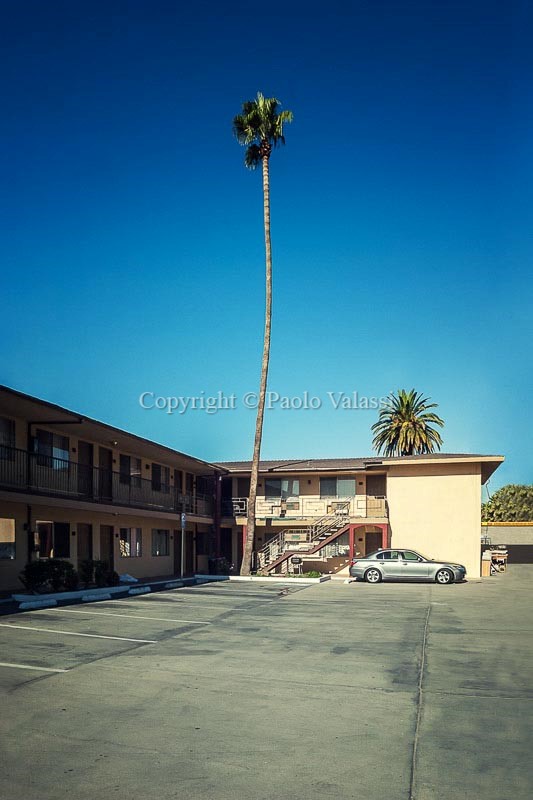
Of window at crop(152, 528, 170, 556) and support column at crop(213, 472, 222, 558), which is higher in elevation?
support column at crop(213, 472, 222, 558)

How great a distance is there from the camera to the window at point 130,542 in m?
31.8

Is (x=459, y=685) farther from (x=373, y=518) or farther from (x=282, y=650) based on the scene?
(x=373, y=518)

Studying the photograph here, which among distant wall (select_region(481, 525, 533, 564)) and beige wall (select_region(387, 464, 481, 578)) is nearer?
beige wall (select_region(387, 464, 481, 578))

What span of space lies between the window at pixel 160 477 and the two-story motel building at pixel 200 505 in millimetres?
82

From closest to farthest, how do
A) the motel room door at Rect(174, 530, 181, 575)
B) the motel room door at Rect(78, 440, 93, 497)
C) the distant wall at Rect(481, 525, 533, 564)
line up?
the motel room door at Rect(78, 440, 93, 497), the motel room door at Rect(174, 530, 181, 575), the distant wall at Rect(481, 525, 533, 564)

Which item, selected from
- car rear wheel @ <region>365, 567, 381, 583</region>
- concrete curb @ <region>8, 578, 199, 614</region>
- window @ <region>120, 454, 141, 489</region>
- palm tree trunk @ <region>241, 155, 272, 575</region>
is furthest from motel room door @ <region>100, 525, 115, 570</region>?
car rear wheel @ <region>365, 567, 381, 583</region>

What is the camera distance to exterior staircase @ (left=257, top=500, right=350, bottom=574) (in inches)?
1426

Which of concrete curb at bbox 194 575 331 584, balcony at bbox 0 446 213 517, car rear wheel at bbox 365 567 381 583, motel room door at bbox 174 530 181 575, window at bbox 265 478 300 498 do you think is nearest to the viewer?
balcony at bbox 0 446 213 517

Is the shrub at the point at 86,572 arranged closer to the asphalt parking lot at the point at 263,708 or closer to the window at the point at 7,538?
the window at the point at 7,538

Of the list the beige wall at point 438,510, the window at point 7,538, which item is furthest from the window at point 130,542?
the beige wall at point 438,510

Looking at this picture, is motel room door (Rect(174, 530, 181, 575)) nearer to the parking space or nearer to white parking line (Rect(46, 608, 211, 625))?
the parking space

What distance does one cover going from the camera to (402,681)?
10180mm

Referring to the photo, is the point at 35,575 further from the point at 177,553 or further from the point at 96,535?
the point at 177,553

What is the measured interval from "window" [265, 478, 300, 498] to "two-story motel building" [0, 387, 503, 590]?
5cm
